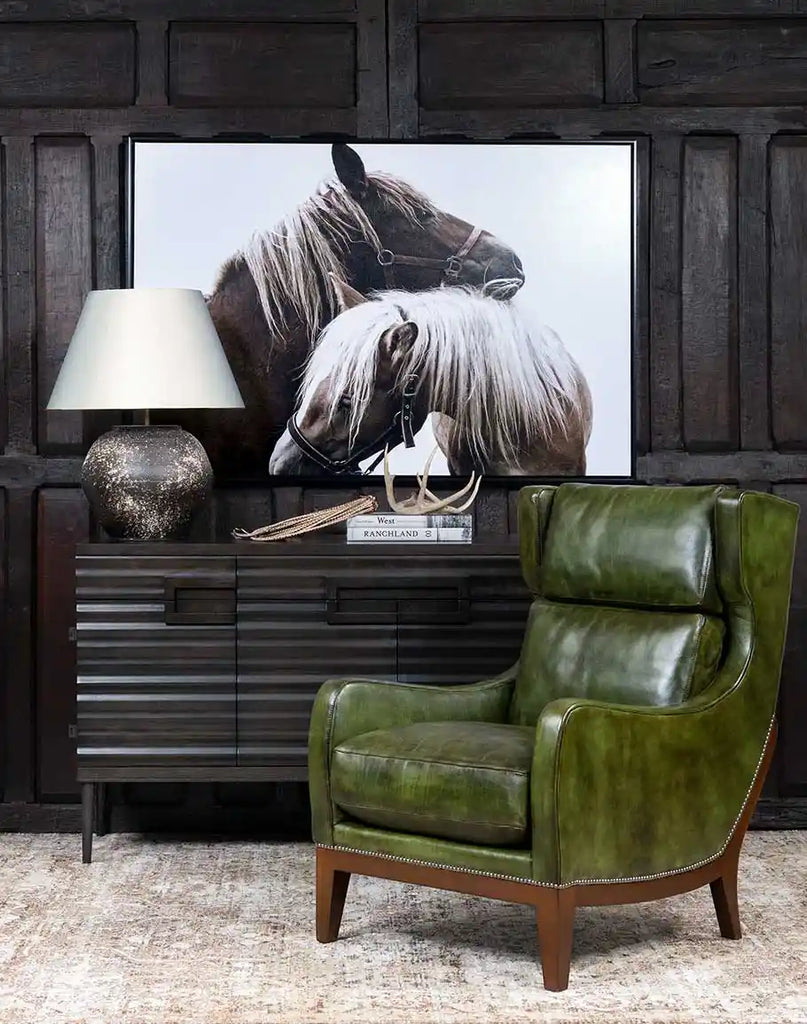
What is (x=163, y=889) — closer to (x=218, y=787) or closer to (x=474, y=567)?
(x=218, y=787)

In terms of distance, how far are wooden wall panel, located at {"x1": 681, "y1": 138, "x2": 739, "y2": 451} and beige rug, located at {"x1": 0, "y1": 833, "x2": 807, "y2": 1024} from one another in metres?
1.29

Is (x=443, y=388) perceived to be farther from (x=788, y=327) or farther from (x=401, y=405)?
(x=788, y=327)

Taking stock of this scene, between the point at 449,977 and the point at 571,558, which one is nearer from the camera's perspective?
the point at 449,977

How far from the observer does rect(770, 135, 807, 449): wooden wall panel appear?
416cm

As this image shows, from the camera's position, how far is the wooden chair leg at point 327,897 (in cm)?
305

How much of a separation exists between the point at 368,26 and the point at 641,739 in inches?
91.8

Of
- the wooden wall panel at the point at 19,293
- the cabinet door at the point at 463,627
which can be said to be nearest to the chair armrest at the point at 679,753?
the cabinet door at the point at 463,627

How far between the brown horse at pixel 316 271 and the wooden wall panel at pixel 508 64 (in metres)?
0.32

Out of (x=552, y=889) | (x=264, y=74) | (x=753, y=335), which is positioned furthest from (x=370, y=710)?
(x=264, y=74)

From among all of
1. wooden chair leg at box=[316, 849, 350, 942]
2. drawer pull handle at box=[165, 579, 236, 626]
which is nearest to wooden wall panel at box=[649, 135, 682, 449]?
drawer pull handle at box=[165, 579, 236, 626]

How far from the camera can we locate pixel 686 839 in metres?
2.91

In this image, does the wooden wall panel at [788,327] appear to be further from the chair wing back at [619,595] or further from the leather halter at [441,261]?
the chair wing back at [619,595]

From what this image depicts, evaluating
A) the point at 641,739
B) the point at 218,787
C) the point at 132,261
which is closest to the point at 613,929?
the point at 641,739

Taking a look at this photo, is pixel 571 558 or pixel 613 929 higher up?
pixel 571 558
